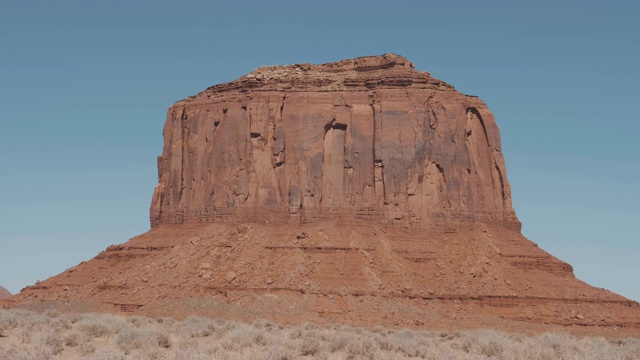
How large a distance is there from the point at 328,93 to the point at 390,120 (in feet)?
18.7

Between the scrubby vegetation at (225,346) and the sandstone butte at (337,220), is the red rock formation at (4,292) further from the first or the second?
the scrubby vegetation at (225,346)

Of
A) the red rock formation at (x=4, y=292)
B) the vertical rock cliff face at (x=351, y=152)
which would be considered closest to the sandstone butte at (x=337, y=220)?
the vertical rock cliff face at (x=351, y=152)

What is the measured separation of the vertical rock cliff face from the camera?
2810 inches

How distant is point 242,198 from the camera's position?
7225 centimetres

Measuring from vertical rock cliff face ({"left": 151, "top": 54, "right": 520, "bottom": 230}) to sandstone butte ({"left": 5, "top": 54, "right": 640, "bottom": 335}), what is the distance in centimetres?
11

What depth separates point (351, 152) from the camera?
7250cm

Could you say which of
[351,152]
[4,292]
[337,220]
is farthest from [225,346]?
[4,292]

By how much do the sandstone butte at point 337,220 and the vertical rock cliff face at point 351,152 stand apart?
11 cm

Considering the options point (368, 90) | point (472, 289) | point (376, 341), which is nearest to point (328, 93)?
point (368, 90)

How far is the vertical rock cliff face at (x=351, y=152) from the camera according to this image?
2810 inches

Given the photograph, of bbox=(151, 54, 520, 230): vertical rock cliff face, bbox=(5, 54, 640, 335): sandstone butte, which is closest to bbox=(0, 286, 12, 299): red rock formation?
bbox=(5, 54, 640, 335): sandstone butte

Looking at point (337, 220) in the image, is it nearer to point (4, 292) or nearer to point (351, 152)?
point (351, 152)

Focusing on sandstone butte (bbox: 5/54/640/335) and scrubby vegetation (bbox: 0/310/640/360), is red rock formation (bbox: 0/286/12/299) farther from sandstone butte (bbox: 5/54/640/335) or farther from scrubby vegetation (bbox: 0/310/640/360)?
scrubby vegetation (bbox: 0/310/640/360)

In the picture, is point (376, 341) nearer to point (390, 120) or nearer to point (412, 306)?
point (412, 306)
